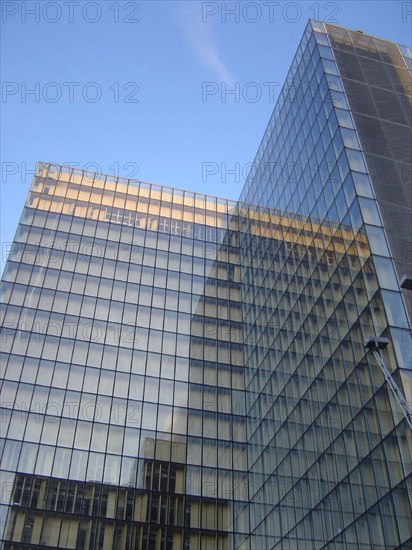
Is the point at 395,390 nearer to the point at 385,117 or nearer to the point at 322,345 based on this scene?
the point at 322,345

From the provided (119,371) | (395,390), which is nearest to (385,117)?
(395,390)

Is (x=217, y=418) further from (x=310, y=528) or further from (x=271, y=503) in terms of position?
(x=310, y=528)

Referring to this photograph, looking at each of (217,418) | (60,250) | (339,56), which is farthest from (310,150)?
(60,250)

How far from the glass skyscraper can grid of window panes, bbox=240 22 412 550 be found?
5.0 inches

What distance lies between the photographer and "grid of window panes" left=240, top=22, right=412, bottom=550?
2406 cm

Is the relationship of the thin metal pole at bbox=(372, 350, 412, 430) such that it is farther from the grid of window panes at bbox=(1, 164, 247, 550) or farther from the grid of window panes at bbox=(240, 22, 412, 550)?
the grid of window panes at bbox=(1, 164, 247, 550)

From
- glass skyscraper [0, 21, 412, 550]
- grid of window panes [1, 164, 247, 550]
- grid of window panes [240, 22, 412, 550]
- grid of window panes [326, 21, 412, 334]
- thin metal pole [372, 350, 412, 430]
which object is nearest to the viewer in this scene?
thin metal pole [372, 350, 412, 430]

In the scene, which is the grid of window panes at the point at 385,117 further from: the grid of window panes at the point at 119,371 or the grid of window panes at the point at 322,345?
the grid of window panes at the point at 119,371

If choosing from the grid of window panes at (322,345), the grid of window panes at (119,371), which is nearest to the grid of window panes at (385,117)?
the grid of window panes at (322,345)

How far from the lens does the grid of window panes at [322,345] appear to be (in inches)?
947

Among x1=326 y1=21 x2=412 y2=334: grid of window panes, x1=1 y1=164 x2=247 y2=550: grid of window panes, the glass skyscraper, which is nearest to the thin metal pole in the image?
the glass skyscraper

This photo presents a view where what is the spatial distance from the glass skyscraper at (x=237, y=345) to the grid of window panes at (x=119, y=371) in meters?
0.13

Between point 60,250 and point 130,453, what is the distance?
17561 mm

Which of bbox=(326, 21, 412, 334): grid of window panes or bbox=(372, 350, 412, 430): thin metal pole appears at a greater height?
bbox=(326, 21, 412, 334): grid of window panes
